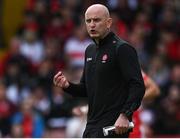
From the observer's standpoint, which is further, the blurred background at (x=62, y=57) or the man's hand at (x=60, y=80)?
the blurred background at (x=62, y=57)

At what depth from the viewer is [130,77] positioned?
22.9 feet

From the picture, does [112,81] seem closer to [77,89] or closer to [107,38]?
[107,38]

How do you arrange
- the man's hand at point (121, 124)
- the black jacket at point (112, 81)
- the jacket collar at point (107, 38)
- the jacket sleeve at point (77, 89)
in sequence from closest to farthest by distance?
the man's hand at point (121, 124) → the black jacket at point (112, 81) → the jacket collar at point (107, 38) → the jacket sleeve at point (77, 89)

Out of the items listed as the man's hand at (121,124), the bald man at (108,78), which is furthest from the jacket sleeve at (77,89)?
the man's hand at (121,124)

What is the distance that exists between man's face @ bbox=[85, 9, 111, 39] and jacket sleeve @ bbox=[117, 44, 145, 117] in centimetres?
25

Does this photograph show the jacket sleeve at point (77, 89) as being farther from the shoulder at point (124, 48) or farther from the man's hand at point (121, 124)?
the man's hand at point (121, 124)

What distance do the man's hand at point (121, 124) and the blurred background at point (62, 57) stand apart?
508 cm

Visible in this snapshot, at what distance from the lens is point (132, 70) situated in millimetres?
7004

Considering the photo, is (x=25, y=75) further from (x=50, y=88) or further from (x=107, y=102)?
(x=107, y=102)

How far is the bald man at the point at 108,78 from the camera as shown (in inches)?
275

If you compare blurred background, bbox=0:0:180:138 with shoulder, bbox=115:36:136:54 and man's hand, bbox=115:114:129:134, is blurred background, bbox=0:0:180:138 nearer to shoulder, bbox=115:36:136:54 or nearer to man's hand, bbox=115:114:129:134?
shoulder, bbox=115:36:136:54

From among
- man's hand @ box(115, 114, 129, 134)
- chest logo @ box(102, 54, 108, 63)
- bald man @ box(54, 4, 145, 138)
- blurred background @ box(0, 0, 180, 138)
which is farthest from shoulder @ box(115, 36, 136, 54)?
blurred background @ box(0, 0, 180, 138)

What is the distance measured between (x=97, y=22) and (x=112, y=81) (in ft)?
1.80

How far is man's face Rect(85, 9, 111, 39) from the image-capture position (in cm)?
715
